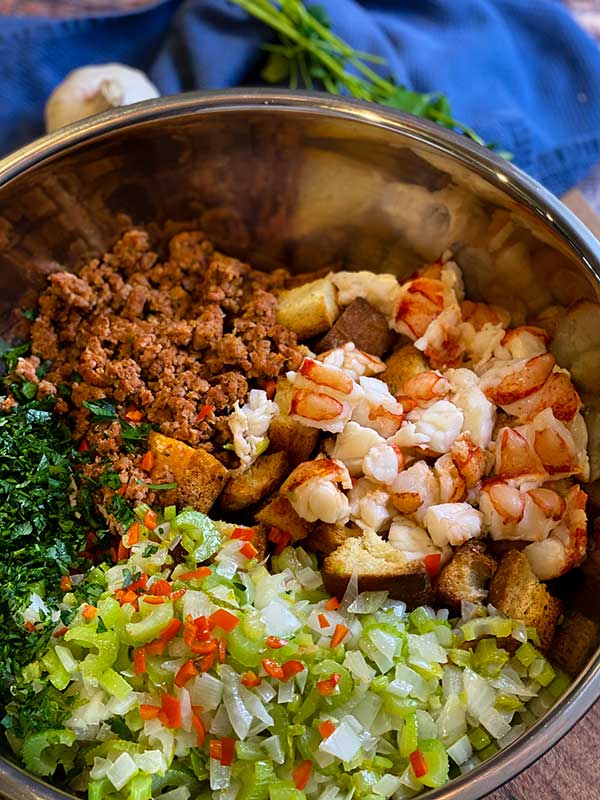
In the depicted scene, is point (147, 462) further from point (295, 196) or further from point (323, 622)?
point (295, 196)

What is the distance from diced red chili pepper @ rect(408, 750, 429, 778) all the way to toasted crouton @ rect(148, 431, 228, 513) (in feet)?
2.06

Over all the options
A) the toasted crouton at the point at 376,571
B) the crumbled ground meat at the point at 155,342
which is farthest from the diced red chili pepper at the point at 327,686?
the crumbled ground meat at the point at 155,342

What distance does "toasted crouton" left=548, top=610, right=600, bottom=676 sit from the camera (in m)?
1.61

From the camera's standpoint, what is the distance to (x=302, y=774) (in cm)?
148

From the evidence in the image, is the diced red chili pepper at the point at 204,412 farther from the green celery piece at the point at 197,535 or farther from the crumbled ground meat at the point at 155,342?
the green celery piece at the point at 197,535

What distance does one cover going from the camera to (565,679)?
1.61 meters

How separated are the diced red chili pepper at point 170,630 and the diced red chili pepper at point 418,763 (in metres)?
0.47

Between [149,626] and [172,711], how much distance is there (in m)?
0.15

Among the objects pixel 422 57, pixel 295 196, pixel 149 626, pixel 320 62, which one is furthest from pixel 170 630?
pixel 422 57

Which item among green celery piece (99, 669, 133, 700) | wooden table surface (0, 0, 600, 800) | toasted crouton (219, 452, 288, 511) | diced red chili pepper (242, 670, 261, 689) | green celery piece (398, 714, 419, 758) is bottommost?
wooden table surface (0, 0, 600, 800)

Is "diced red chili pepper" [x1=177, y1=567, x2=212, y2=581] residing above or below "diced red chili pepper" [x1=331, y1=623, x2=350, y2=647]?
above

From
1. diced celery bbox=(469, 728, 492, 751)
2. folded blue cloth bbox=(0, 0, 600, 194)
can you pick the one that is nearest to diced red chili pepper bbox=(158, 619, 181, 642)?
diced celery bbox=(469, 728, 492, 751)

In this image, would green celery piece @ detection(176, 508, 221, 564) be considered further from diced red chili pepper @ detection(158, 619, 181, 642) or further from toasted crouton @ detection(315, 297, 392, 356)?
toasted crouton @ detection(315, 297, 392, 356)

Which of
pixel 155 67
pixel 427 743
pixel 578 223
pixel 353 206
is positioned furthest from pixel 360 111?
pixel 427 743
